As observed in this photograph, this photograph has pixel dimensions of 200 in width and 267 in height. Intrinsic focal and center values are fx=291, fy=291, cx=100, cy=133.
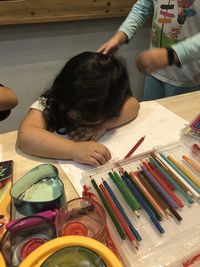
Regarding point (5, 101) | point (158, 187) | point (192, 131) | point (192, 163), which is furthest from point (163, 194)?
point (5, 101)

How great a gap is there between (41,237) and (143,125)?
17.8 inches

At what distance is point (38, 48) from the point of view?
1406 millimetres

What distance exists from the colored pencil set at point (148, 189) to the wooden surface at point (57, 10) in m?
0.93

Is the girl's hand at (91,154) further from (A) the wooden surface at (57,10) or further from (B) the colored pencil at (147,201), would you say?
(A) the wooden surface at (57,10)

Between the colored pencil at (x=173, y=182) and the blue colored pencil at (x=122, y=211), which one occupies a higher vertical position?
the colored pencil at (x=173, y=182)

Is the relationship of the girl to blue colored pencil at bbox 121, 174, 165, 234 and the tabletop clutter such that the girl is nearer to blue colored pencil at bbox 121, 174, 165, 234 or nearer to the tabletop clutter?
the tabletop clutter

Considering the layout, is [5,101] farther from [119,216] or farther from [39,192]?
[119,216]

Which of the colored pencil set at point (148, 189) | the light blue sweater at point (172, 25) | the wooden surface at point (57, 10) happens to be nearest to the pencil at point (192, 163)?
the colored pencil set at point (148, 189)

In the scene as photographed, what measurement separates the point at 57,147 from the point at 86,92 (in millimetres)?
148

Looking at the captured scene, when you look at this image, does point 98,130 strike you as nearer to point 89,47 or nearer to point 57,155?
point 57,155

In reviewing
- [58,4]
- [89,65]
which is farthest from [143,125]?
[58,4]

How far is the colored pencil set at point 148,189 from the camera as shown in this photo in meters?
0.47

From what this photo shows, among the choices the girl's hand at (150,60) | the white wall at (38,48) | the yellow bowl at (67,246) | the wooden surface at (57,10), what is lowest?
the white wall at (38,48)

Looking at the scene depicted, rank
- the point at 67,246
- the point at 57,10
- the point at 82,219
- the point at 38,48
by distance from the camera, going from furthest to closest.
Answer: the point at 38,48 < the point at 57,10 < the point at 82,219 < the point at 67,246
